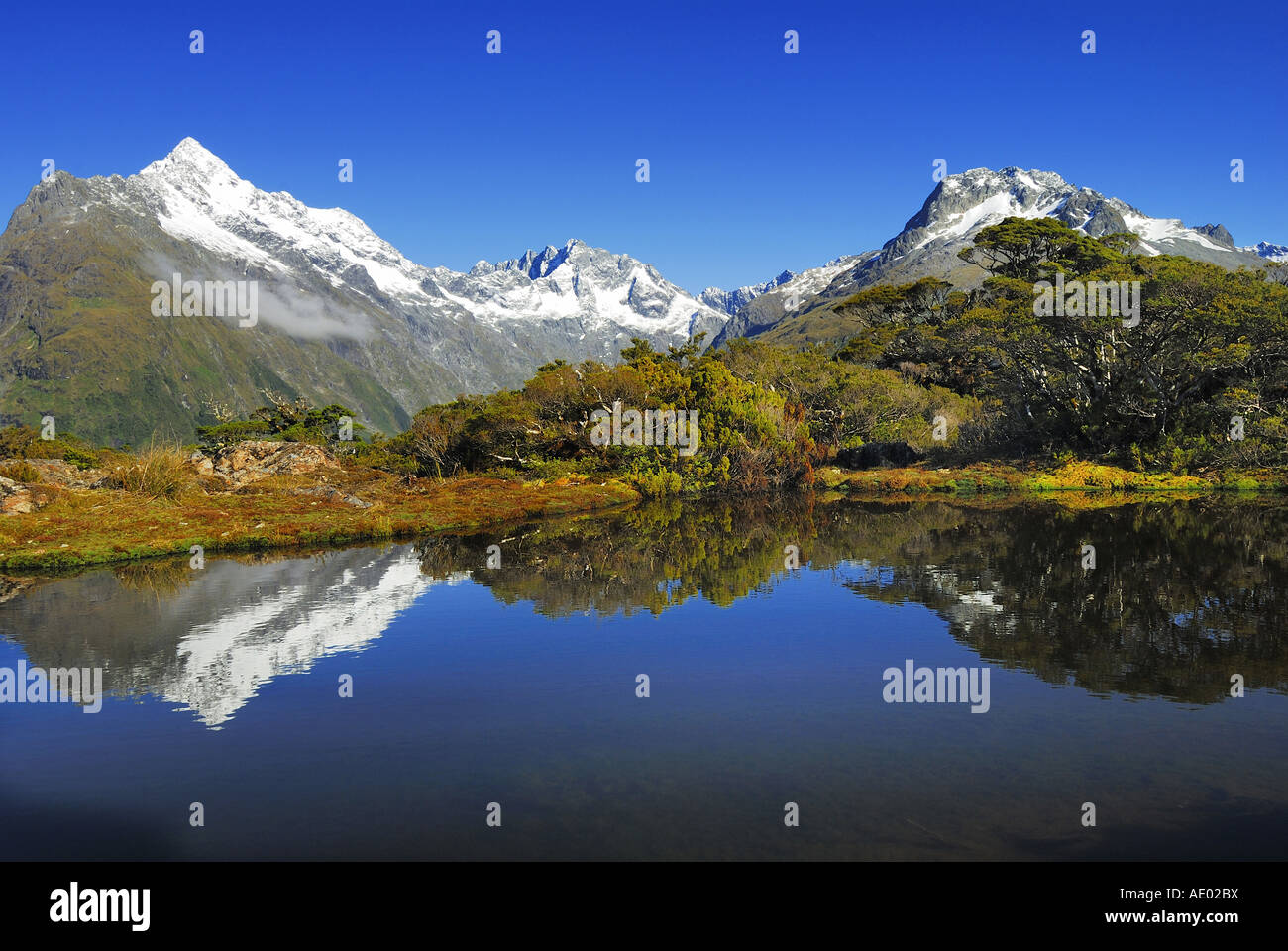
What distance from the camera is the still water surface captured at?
372 inches

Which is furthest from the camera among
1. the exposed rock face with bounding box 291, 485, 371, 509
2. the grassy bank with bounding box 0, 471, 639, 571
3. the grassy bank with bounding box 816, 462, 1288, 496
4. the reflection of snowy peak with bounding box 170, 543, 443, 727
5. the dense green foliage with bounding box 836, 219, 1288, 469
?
the grassy bank with bounding box 816, 462, 1288, 496

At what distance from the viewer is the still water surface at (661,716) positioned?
9.46m

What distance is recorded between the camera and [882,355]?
257 ft

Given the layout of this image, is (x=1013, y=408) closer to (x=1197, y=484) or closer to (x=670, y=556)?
(x=1197, y=484)

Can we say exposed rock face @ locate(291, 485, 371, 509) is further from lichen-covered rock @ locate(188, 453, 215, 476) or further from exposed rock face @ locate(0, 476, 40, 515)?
exposed rock face @ locate(0, 476, 40, 515)

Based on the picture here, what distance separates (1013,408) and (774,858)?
6192 centimetres

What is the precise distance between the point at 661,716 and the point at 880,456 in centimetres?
5719

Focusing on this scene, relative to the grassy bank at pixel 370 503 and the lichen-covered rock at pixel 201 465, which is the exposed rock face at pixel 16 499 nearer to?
the grassy bank at pixel 370 503

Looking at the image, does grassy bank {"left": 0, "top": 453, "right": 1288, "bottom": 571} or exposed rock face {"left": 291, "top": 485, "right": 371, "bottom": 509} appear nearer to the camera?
grassy bank {"left": 0, "top": 453, "right": 1288, "bottom": 571}

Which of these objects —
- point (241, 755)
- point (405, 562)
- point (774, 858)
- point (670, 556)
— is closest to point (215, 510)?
point (405, 562)

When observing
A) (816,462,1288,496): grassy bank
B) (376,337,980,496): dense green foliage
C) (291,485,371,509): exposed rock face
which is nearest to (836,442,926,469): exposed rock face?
(376,337,980,496): dense green foliage

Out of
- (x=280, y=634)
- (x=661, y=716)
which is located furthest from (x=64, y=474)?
(x=661, y=716)

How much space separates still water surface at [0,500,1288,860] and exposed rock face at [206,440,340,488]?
28.7 m

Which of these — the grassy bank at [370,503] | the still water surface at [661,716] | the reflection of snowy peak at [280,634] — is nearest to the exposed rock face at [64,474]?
the grassy bank at [370,503]
